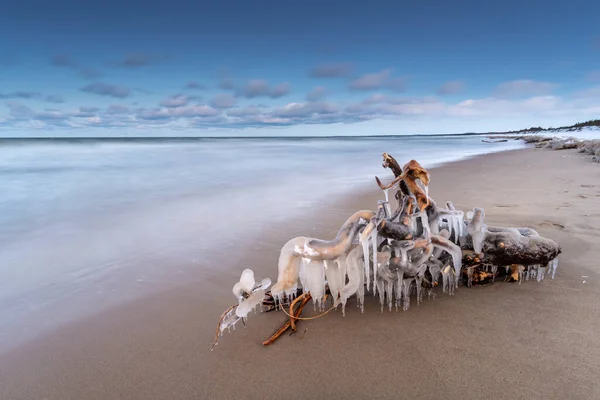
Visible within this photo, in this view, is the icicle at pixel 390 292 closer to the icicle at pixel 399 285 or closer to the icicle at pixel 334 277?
the icicle at pixel 399 285

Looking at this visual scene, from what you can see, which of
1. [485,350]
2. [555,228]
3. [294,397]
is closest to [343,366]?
[294,397]

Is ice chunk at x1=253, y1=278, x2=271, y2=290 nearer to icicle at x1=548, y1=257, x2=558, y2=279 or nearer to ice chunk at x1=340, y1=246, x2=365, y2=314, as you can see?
ice chunk at x1=340, y1=246, x2=365, y2=314

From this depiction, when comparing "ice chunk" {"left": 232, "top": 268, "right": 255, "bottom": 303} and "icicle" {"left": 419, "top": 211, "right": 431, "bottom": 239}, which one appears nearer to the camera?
"ice chunk" {"left": 232, "top": 268, "right": 255, "bottom": 303}

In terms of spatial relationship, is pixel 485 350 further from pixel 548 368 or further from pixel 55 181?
pixel 55 181

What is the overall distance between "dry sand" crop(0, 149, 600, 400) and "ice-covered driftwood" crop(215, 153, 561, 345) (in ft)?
0.49

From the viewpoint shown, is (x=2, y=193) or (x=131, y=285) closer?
(x=131, y=285)

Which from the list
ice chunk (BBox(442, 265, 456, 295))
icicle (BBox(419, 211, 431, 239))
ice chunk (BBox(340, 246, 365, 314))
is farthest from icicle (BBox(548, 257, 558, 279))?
ice chunk (BBox(340, 246, 365, 314))

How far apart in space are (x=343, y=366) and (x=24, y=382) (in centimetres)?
219

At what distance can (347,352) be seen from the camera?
2.33 meters

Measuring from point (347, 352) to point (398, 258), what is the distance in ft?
2.64

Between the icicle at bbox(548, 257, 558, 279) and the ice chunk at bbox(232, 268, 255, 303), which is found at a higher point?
the ice chunk at bbox(232, 268, 255, 303)

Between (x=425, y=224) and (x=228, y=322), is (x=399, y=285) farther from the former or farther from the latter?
(x=228, y=322)

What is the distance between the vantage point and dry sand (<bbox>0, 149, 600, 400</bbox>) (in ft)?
6.67

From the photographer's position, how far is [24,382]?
2.26 metres
